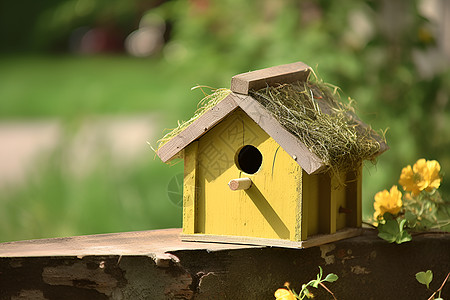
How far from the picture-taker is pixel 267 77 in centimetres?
190

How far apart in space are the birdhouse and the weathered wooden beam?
0.06 metres

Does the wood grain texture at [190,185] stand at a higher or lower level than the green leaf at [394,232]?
higher

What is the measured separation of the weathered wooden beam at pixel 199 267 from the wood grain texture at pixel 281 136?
0.89ft

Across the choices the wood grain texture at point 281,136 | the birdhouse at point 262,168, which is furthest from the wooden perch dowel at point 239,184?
the wood grain texture at point 281,136

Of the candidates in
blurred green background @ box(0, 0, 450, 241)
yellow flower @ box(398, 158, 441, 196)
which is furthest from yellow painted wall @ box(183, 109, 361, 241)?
blurred green background @ box(0, 0, 450, 241)

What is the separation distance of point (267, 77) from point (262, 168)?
0.79ft

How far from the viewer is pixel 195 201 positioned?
76.2 inches

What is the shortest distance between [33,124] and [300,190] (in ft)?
23.6

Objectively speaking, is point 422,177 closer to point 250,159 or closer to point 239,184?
point 250,159

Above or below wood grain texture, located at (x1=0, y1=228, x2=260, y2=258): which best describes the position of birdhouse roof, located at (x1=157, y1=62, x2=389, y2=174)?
above

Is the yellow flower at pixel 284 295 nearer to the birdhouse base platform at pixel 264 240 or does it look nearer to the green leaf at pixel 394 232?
the birdhouse base platform at pixel 264 240

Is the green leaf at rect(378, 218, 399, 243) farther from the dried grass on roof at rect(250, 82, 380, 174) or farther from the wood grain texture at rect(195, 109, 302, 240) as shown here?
the wood grain texture at rect(195, 109, 302, 240)

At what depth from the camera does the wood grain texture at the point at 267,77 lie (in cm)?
183

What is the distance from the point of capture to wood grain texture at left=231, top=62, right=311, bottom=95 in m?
1.83
